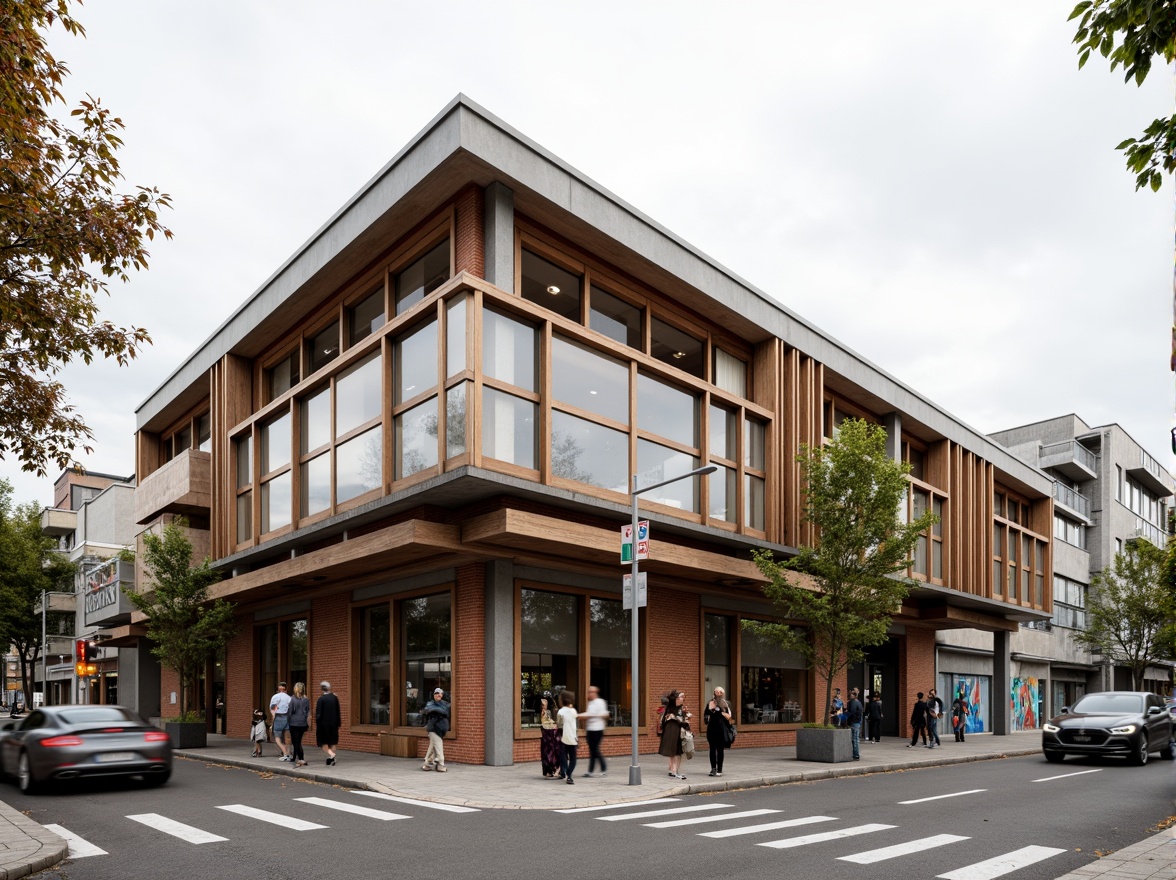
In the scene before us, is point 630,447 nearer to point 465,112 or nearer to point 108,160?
point 465,112

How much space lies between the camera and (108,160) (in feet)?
32.7

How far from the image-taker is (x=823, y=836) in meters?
10.9

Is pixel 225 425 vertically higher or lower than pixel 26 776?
higher

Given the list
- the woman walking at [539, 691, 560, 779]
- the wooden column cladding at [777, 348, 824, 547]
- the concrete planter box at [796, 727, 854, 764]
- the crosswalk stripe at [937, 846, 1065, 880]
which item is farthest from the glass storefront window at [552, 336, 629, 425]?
the crosswalk stripe at [937, 846, 1065, 880]

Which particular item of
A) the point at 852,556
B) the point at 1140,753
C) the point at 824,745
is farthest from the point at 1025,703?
the point at 824,745

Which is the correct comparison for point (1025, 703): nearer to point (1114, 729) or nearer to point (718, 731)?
point (1114, 729)

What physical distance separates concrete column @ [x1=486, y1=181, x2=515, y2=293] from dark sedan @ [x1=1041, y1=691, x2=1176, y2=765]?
16.3m

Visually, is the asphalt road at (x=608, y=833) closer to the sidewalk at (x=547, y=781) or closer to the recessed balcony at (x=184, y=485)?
the sidewalk at (x=547, y=781)

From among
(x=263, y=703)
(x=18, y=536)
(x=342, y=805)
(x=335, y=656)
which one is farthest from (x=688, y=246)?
(x=18, y=536)

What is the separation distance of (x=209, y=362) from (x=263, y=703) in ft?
33.5

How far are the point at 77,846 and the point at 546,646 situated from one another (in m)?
10.9

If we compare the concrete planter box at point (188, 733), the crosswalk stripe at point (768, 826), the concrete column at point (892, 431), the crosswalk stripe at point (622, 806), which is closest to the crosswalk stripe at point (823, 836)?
the crosswalk stripe at point (768, 826)

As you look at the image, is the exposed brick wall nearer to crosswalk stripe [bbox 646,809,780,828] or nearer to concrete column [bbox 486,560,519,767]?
concrete column [bbox 486,560,519,767]

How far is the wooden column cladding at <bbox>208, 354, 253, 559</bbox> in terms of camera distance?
27172 mm
